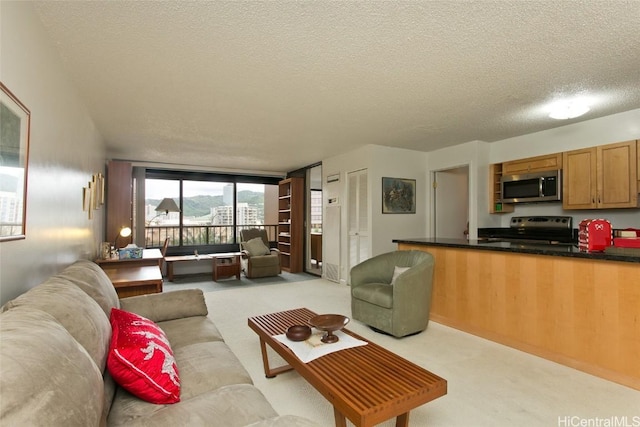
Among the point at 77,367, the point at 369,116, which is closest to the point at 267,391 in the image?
the point at 77,367

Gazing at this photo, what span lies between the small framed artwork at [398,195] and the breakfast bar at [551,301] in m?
1.91

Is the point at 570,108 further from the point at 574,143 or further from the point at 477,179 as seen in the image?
the point at 477,179

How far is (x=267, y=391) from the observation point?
2.13m

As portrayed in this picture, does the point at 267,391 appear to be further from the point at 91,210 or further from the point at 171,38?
the point at 91,210

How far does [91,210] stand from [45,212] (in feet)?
5.88

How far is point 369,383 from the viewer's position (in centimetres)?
147

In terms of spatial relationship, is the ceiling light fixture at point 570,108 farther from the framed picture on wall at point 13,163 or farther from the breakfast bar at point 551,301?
the framed picture on wall at point 13,163

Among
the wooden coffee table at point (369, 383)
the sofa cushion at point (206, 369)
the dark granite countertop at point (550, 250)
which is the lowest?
the wooden coffee table at point (369, 383)

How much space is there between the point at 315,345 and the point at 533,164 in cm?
431

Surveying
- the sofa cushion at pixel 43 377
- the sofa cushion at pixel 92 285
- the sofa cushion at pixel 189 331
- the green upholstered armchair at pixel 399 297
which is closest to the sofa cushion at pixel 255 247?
the green upholstered armchair at pixel 399 297

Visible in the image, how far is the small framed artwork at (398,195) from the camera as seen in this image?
526 centimetres

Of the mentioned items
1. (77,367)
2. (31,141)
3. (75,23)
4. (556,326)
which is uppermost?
(75,23)

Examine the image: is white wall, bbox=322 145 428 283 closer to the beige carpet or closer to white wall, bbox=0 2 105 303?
the beige carpet

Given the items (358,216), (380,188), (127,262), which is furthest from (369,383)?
(358,216)
